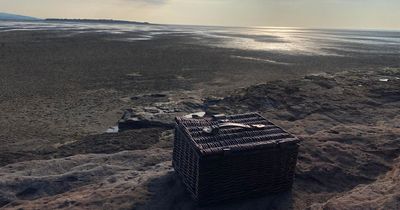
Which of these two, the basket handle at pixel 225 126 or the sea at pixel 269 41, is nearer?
the basket handle at pixel 225 126

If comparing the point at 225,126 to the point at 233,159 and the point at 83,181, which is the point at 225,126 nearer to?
the point at 233,159

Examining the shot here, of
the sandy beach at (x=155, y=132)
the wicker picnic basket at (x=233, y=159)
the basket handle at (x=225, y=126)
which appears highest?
the basket handle at (x=225, y=126)

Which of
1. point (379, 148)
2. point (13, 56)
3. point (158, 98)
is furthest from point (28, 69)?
point (379, 148)

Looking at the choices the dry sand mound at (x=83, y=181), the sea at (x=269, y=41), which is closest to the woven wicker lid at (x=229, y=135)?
the dry sand mound at (x=83, y=181)

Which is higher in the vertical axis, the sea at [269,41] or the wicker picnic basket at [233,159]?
the wicker picnic basket at [233,159]

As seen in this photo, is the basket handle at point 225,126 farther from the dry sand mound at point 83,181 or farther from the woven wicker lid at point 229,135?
the dry sand mound at point 83,181

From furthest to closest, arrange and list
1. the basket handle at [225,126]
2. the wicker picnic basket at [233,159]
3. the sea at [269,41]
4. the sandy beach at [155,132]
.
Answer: the sea at [269,41] → the sandy beach at [155,132] → the basket handle at [225,126] → the wicker picnic basket at [233,159]

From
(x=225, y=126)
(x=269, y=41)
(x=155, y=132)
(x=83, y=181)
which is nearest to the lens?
(x=225, y=126)

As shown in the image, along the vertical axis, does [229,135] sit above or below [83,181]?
above

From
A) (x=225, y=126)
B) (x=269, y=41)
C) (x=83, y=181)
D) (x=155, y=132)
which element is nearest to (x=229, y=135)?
(x=225, y=126)
